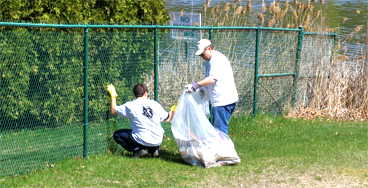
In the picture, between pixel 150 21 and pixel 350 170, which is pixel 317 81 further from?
pixel 350 170

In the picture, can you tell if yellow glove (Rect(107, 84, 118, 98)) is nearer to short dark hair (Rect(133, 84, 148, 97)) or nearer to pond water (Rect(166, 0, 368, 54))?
short dark hair (Rect(133, 84, 148, 97))

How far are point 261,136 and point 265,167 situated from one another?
275 centimetres

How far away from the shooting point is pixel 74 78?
8.24 meters

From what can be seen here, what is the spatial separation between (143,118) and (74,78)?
→ 41.2 inches

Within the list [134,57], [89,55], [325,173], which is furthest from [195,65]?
[325,173]

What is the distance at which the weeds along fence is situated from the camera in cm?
751

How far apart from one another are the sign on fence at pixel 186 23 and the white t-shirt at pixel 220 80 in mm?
1758

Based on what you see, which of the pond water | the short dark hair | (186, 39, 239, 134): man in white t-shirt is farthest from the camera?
the pond water

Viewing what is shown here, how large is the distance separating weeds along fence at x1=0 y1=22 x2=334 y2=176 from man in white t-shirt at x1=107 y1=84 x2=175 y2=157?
0.36 m

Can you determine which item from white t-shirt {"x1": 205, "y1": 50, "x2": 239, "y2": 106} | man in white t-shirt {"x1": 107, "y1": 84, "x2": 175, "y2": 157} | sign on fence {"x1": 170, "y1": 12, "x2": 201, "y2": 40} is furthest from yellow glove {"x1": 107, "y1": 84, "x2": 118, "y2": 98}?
sign on fence {"x1": 170, "y1": 12, "x2": 201, "y2": 40}

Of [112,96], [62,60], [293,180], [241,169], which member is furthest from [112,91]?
[293,180]

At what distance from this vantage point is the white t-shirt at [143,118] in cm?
829

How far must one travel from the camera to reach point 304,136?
10906 millimetres

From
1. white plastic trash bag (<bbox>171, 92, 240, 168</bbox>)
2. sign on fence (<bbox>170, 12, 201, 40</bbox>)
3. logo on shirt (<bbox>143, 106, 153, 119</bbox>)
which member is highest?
Result: sign on fence (<bbox>170, 12, 201, 40</bbox>)
